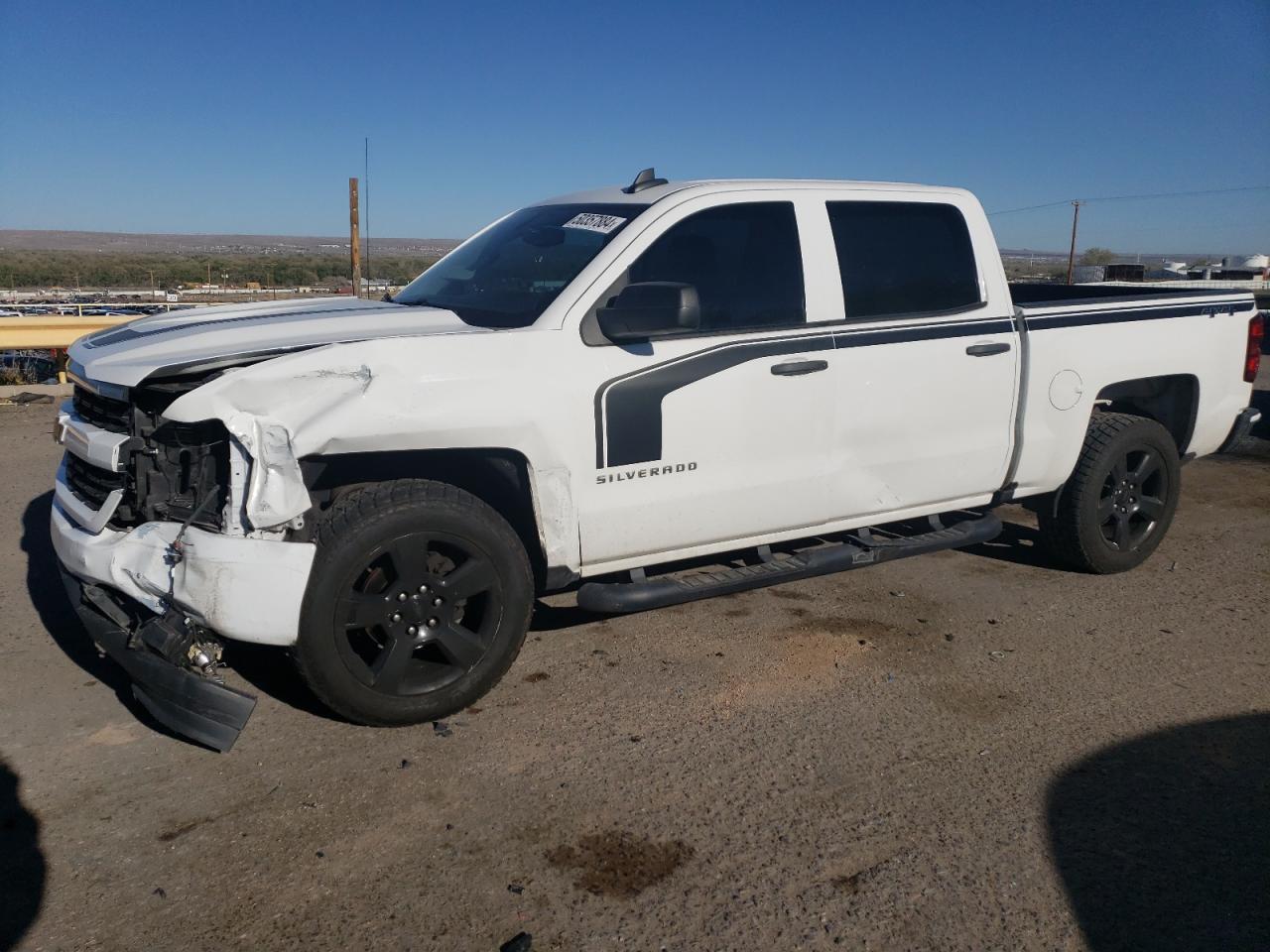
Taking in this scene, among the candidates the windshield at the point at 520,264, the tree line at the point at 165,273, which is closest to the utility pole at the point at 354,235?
the windshield at the point at 520,264

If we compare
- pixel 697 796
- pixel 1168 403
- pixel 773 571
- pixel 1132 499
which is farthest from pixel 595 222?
pixel 1168 403

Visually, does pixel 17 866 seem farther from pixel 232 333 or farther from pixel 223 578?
pixel 232 333

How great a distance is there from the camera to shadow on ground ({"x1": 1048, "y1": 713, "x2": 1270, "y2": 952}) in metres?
2.63

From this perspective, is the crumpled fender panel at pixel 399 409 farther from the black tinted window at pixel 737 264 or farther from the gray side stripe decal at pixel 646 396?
the black tinted window at pixel 737 264

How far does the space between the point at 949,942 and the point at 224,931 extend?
1.85 m

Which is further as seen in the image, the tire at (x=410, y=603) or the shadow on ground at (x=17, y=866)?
the tire at (x=410, y=603)

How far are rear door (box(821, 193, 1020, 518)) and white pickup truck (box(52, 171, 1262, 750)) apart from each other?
15 mm

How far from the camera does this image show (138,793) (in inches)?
127

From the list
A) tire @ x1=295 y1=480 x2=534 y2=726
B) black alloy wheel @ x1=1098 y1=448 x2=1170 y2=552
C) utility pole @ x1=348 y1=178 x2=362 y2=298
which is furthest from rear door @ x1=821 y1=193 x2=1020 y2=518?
utility pole @ x1=348 y1=178 x2=362 y2=298

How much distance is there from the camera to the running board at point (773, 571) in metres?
3.98

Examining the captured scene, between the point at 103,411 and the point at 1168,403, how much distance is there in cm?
542

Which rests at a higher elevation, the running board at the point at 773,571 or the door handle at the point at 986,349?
the door handle at the point at 986,349

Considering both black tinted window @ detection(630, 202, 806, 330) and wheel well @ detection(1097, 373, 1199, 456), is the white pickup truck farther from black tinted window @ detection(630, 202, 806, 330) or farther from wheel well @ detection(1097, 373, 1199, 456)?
wheel well @ detection(1097, 373, 1199, 456)

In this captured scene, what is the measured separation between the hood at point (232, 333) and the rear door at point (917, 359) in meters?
1.72
